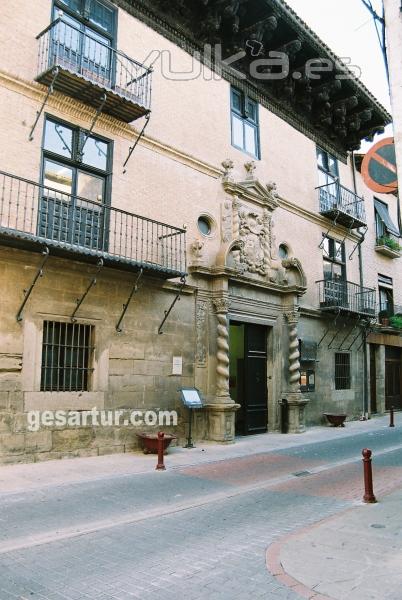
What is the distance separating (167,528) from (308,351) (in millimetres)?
12382

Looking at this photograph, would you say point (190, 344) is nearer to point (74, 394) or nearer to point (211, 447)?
point (211, 447)

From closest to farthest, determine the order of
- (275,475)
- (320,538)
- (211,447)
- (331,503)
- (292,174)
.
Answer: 1. (320,538)
2. (331,503)
3. (275,475)
4. (211,447)
5. (292,174)

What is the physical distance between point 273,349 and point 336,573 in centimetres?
1158

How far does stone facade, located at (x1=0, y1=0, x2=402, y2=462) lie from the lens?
10039 millimetres

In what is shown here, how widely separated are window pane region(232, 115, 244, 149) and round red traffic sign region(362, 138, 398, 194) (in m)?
10.5

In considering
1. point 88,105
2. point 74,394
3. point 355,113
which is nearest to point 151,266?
Result: point 74,394

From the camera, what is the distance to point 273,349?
16.0m

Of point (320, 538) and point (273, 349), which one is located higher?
point (273, 349)

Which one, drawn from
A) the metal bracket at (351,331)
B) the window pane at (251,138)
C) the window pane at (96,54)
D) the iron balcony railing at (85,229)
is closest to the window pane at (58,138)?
the iron balcony railing at (85,229)

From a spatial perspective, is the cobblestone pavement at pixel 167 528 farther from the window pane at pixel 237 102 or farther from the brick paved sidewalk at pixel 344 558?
the window pane at pixel 237 102

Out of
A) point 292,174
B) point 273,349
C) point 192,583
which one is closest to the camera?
point 192,583

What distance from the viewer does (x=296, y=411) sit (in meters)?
15.9

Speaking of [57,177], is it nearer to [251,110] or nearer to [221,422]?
[221,422]

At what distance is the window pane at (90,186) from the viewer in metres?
11.4
